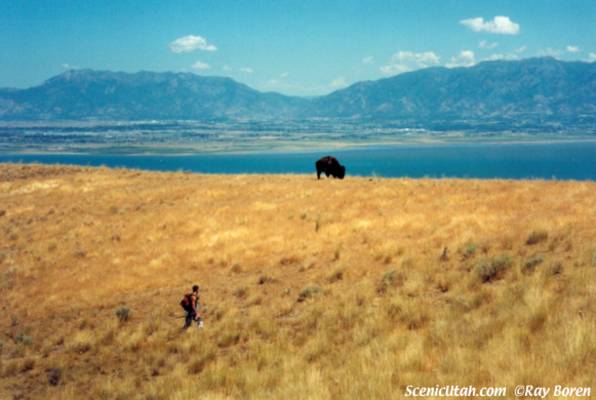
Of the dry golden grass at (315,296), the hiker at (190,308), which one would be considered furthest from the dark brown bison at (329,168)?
the hiker at (190,308)

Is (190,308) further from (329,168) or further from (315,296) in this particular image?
(329,168)

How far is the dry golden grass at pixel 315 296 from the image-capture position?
8352 mm

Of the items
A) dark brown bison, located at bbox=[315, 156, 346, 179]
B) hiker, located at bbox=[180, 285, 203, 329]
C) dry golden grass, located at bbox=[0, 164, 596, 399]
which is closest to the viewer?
dry golden grass, located at bbox=[0, 164, 596, 399]

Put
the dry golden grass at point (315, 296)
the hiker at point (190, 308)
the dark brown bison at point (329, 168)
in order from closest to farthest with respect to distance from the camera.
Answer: the dry golden grass at point (315, 296)
the hiker at point (190, 308)
the dark brown bison at point (329, 168)

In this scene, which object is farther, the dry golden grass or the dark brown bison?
the dark brown bison

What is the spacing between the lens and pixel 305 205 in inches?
1003

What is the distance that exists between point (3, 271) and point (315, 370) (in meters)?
17.0

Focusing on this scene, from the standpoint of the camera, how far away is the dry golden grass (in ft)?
27.4

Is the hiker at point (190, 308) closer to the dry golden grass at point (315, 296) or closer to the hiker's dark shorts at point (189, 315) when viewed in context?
the hiker's dark shorts at point (189, 315)

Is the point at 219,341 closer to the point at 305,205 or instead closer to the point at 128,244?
the point at 128,244

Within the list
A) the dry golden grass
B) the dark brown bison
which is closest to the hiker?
the dry golden grass

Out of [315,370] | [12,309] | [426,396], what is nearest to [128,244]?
[12,309]

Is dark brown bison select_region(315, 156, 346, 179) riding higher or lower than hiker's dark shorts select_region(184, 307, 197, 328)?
higher

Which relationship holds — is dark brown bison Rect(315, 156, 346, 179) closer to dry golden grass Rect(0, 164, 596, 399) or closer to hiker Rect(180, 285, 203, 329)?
dry golden grass Rect(0, 164, 596, 399)
